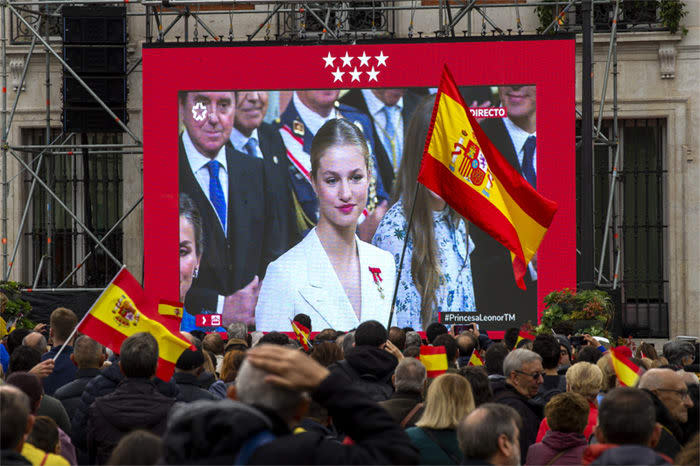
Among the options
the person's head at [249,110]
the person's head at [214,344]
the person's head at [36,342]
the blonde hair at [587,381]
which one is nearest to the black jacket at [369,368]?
the blonde hair at [587,381]

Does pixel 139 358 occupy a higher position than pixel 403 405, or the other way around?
pixel 139 358

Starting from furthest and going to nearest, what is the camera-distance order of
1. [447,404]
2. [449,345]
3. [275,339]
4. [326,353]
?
1. [275,339]
2. [449,345]
3. [326,353]
4. [447,404]

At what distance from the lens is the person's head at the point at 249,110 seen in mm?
18266

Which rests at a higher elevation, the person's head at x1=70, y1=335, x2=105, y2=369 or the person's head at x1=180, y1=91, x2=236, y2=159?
the person's head at x1=180, y1=91, x2=236, y2=159

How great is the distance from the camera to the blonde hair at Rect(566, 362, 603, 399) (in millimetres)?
6887

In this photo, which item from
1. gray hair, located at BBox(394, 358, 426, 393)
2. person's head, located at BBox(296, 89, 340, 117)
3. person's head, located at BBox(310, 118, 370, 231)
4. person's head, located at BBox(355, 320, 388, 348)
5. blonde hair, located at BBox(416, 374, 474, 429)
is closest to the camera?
blonde hair, located at BBox(416, 374, 474, 429)

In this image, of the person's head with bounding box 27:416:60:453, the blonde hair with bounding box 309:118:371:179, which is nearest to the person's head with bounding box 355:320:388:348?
the person's head with bounding box 27:416:60:453

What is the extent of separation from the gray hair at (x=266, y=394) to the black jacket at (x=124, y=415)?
8.89ft

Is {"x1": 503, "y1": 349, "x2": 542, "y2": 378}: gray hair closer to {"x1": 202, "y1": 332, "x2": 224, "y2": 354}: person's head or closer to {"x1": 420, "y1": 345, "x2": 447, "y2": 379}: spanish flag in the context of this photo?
{"x1": 420, "y1": 345, "x2": 447, "y2": 379}: spanish flag

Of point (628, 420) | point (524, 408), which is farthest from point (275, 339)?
point (628, 420)

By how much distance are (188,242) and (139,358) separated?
11989 mm

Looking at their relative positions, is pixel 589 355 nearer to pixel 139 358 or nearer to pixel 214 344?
pixel 214 344

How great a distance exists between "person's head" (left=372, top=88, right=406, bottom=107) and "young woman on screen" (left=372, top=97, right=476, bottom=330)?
0.37 m

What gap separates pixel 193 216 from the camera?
18.2 metres
